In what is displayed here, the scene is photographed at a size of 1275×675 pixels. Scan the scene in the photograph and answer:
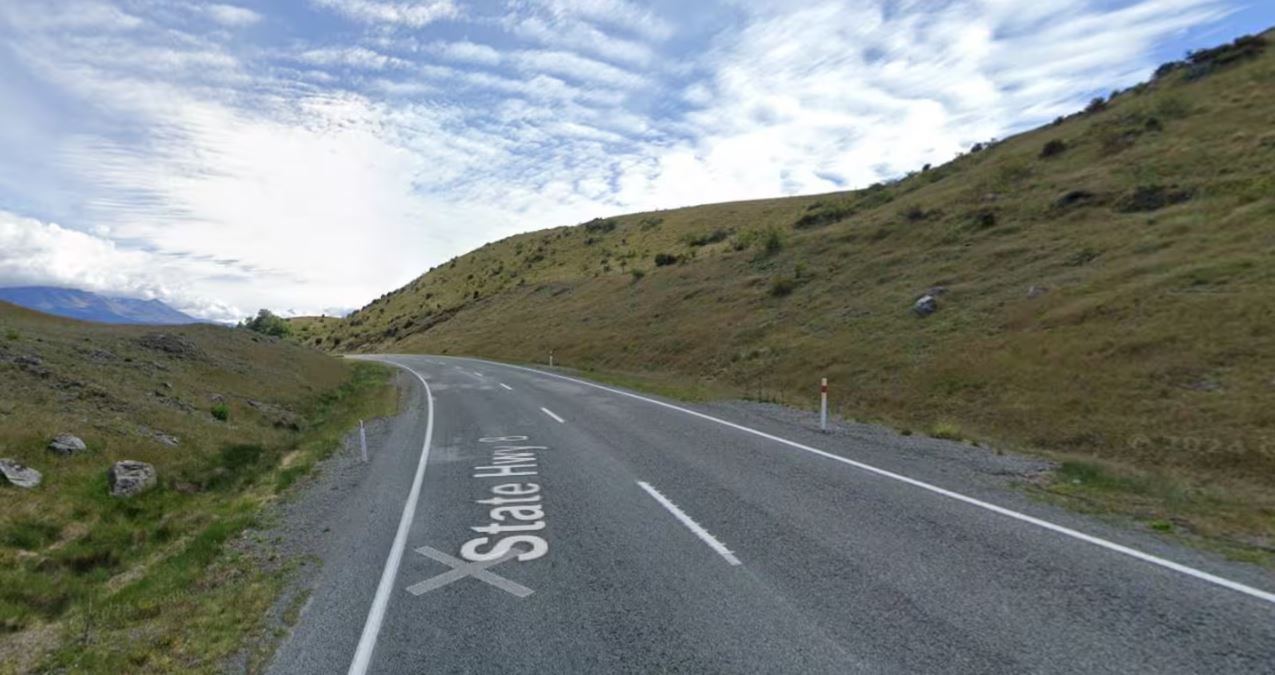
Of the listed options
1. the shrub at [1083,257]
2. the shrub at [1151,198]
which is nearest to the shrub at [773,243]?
the shrub at [1151,198]

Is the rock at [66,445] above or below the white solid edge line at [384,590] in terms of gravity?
above

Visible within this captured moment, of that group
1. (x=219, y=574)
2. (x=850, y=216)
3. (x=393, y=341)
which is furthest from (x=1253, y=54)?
(x=393, y=341)

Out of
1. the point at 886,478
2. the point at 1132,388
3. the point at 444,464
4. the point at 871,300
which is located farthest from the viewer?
the point at 871,300

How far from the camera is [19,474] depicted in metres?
A: 8.73

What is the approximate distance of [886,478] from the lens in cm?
833

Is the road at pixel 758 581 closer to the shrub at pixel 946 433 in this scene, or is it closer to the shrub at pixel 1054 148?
the shrub at pixel 946 433

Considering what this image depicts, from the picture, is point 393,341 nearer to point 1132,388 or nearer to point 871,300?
point 871,300

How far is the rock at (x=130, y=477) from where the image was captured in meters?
9.39

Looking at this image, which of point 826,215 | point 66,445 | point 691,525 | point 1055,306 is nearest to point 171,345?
point 66,445

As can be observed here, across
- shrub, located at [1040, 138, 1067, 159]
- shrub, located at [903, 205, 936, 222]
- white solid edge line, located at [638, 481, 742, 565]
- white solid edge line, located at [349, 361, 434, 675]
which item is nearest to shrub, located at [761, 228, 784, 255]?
shrub, located at [903, 205, 936, 222]

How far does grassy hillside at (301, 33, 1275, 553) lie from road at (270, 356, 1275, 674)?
2110 mm

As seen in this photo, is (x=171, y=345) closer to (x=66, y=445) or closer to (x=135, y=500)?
(x=66, y=445)

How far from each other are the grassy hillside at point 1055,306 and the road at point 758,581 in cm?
211

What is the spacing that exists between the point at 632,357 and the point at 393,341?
164 ft
